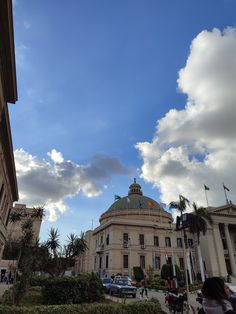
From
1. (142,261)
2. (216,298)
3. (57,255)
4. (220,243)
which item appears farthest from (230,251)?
(216,298)

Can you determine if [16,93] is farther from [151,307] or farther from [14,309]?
[151,307]

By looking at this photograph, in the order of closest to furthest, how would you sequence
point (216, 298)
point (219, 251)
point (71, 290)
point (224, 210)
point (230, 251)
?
point (216, 298) < point (71, 290) < point (219, 251) < point (230, 251) < point (224, 210)

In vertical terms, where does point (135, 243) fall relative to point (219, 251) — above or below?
above

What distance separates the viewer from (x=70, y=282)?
17.2 metres

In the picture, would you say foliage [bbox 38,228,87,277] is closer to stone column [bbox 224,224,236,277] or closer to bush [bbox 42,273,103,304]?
bush [bbox 42,273,103,304]

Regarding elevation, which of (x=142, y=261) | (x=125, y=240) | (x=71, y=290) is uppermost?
(x=125, y=240)

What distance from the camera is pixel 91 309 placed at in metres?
12.7

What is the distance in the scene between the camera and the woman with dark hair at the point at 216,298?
3314mm

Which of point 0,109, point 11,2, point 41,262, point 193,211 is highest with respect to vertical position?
point 193,211

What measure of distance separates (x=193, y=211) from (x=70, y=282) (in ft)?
109

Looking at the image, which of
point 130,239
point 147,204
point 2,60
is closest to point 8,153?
point 2,60

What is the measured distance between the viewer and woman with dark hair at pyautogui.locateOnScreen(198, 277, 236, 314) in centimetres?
331

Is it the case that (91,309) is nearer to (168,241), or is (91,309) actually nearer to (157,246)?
(157,246)

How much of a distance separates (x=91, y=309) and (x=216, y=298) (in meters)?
11.0
